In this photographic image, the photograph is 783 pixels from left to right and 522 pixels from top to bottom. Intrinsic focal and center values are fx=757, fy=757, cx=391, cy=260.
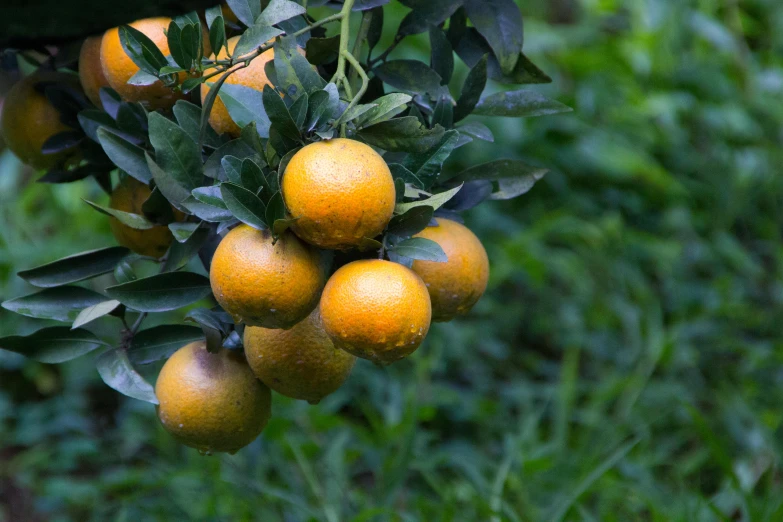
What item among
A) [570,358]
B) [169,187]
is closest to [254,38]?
[169,187]

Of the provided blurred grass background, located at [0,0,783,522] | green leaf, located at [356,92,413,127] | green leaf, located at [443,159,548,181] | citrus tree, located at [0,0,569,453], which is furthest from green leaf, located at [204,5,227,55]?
blurred grass background, located at [0,0,783,522]

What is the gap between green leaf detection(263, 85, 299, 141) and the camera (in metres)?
0.46

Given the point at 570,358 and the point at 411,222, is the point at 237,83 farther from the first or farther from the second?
the point at 570,358

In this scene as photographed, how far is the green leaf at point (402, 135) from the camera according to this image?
48 cm

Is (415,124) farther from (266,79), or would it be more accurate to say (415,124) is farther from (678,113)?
(678,113)

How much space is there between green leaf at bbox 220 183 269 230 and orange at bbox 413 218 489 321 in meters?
0.14

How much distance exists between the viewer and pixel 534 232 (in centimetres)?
155

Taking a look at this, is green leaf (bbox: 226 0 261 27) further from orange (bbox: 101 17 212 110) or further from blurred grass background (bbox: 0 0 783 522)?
blurred grass background (bbox: 0 0 783 522)

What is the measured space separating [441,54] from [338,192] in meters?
0.24

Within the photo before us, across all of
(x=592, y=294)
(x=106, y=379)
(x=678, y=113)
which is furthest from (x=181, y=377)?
(x=678, y=113)

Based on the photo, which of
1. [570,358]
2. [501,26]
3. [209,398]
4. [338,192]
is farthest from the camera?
[570,358]

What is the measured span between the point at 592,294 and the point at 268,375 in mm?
1272

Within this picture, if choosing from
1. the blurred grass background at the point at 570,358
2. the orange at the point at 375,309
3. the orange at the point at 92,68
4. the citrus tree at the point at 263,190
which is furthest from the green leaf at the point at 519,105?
the blurred grass background at the point at 570,358

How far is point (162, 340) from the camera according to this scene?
61 centimetres
